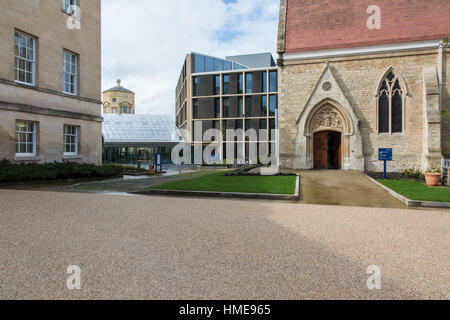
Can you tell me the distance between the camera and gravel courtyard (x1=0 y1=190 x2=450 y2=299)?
333 centimetres

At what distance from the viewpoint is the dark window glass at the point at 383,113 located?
20906 mm

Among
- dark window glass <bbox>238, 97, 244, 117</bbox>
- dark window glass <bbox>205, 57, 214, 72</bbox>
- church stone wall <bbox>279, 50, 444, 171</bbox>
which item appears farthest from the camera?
dark window glass <bbox>205, 57, 214, 72</bbox>

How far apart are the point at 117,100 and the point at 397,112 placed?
74387 mm

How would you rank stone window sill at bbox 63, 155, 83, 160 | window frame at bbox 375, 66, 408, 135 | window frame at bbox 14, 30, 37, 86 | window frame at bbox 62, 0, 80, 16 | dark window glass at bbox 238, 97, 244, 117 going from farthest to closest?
dark window glass at bbox 238, 97, 244, 117 → window frame at bbox 375, 66, 408, 135 → window frame at bbox 62, 0, 80, 16 → stone window sill at bbox 63, 155, 83, 160 → window frame at bbox 14, 30, 37, 86

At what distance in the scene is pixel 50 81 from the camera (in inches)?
688

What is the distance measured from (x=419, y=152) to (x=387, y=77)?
5478 millimetres

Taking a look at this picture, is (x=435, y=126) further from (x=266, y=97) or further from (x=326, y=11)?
(x=266, y=97)

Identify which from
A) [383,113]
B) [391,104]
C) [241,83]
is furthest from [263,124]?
[391,104]

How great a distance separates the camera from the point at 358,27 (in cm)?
2217

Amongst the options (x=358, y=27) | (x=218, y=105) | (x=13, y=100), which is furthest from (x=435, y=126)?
(x=218, y=105)

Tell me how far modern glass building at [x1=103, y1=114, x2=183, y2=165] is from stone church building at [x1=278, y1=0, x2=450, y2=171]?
21091 millimetres

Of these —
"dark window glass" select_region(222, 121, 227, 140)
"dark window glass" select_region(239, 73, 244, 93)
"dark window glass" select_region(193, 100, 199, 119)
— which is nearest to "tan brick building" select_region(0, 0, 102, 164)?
"dark window glass" select_region(222, 121, 227, 140)

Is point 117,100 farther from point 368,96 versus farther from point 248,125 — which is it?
point 368,96

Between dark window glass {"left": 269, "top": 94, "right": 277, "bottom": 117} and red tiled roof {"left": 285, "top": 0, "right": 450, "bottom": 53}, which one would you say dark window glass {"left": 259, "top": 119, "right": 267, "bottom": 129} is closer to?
dark window glass {"left": 269, "top": 94, "right": 277, "bottom": 117}
